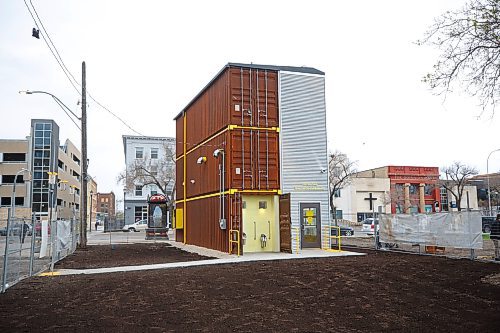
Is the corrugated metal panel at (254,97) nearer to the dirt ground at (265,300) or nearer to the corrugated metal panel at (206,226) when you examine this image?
the corrugated metal panel at (206,226)

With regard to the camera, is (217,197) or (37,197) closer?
(217,197)

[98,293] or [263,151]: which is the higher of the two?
[263,151]

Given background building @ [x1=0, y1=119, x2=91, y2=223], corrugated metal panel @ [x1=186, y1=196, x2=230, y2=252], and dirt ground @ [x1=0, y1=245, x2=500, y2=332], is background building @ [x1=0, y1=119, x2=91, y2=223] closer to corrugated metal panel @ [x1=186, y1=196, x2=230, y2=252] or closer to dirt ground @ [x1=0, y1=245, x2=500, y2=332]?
corrugated metal panel @ [x1=186, y1=196, x2=230, y2=252]

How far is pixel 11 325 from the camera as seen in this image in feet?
24.3

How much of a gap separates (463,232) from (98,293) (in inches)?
498

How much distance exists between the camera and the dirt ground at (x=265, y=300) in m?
7.42

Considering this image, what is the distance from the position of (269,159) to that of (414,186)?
2201 inches

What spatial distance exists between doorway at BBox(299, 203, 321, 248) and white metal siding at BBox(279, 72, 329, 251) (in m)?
0.22

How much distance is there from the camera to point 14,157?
63.2m

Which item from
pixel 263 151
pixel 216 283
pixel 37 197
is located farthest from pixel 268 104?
pixel 37 197

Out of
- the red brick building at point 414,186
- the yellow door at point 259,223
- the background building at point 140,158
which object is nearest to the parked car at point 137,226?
the background building at point 140,158

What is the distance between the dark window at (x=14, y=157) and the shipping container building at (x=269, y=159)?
1958 inches

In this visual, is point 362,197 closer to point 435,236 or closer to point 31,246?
point 435,236

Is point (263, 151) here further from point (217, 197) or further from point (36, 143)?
point (36, 143)
